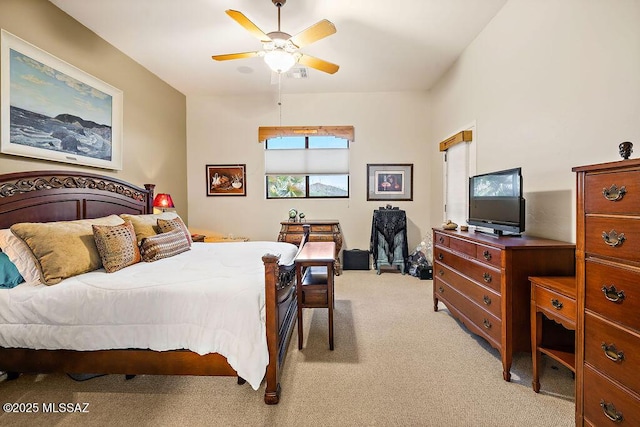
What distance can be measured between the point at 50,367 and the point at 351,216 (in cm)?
429

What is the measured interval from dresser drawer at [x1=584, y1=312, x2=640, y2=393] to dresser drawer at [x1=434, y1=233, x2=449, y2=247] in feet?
5.12

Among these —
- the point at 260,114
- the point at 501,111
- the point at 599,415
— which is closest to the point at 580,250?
the point at 599,415

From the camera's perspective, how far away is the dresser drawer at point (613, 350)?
1.15 m

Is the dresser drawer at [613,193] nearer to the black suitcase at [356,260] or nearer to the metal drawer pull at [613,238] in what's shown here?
the metal drawer pull at [613,238]

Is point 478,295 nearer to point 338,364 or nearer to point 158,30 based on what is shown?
point 338,364

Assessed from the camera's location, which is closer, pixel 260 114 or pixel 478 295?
pixel 478 295

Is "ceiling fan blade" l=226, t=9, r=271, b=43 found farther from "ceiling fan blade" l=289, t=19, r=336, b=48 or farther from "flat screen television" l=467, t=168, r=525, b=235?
"flat screen television" l=467, t=168, r=525, b=235

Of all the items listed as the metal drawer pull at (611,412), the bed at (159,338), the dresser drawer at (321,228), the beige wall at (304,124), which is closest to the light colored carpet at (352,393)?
the bed at (159,338)

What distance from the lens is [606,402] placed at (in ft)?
4.19

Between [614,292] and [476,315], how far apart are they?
120 cm

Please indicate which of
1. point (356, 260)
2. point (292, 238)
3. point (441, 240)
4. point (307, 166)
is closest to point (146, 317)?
point (441, 240)

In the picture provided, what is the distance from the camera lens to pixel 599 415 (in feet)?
4.30

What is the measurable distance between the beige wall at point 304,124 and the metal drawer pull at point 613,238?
13.0 feet

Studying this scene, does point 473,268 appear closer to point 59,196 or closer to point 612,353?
point 612,353
